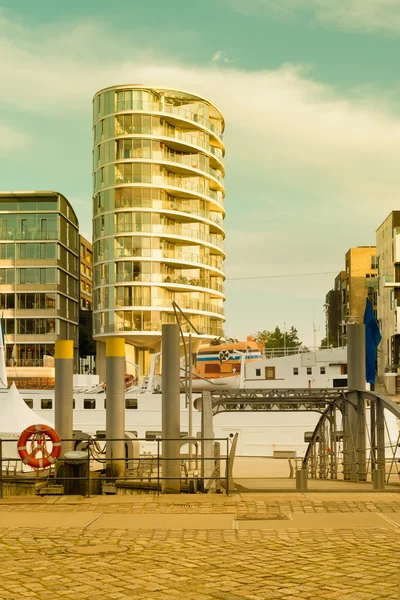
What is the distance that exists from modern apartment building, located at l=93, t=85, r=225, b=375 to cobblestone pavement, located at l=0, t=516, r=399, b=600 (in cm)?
6444

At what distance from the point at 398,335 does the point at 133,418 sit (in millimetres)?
35431

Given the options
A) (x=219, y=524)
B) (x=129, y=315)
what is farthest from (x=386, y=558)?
(x=129, y=315)

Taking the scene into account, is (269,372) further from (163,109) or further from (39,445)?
(39,445)

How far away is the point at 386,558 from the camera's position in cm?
1009

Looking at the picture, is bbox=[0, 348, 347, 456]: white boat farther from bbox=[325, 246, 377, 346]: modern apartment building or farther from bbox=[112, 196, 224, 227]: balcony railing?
bbox=[325, 246, 377, 346]: modern apartment building

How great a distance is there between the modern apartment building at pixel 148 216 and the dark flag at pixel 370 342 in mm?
40294

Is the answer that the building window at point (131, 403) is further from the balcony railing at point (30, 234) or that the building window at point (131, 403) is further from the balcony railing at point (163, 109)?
the balcony railing at point (30, 234)

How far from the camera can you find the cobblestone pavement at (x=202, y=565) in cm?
845

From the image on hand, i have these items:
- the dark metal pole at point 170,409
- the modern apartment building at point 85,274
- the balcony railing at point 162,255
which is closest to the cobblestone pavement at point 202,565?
the dark metal pole at point 170,409

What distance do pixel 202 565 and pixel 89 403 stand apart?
42838 mm

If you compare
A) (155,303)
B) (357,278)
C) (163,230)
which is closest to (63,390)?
(155,303)

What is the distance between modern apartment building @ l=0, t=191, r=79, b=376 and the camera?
8444 centimetres

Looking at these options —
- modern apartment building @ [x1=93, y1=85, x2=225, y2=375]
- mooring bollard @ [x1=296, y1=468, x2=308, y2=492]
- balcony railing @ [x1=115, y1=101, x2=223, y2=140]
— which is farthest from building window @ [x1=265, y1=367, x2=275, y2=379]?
mooring bollard @ [x1=296, y1=468, x2=308, y2=492]

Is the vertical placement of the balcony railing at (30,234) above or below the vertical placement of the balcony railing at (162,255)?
above
